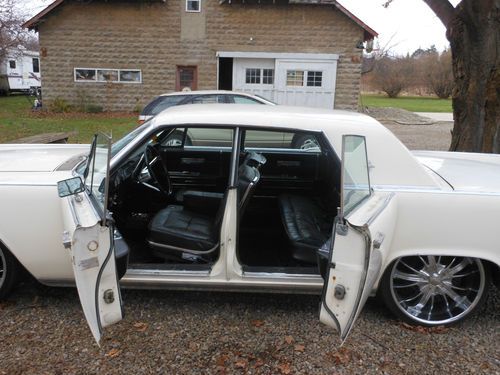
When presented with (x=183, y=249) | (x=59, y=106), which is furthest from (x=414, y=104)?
(x=183, y=249)

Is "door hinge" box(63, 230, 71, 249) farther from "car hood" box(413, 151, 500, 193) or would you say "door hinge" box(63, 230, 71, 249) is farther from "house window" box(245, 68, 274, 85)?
"house window" box(245, 68, 274, 85)

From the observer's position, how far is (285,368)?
2.69 meters

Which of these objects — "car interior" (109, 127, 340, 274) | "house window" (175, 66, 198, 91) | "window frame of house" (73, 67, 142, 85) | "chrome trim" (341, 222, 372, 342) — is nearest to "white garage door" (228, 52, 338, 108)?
"house window" (175, 66, 198, 91)

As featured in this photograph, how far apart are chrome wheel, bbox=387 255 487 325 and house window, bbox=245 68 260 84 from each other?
16091mm

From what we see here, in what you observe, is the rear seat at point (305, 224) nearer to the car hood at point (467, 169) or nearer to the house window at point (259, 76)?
the car hood at point (467, 169)

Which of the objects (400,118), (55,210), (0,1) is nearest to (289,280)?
(55,210)

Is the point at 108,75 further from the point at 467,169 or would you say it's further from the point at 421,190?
the point at 421,190

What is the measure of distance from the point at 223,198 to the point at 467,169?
2018 mm

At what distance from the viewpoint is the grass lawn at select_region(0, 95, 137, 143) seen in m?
12.8

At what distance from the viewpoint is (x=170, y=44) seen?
18000 mm

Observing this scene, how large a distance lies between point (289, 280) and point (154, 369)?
39.4 inches

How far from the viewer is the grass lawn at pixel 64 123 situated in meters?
12.8

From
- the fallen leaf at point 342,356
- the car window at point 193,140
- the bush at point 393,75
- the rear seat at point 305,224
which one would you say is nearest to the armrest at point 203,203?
the rear seat at point 305,224

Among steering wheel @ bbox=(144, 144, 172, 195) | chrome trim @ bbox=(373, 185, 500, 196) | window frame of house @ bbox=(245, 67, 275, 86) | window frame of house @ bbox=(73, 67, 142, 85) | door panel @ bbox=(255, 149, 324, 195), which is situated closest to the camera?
chrome trim @ bbox=(373, 185, 500, 196)
